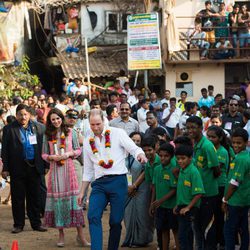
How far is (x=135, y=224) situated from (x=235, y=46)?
53.2 feet

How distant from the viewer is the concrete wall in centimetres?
2602

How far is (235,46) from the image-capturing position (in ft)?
82.2

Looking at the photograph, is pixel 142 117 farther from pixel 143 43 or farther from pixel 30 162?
pixel 30 162

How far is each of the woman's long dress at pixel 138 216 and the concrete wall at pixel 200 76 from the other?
1639 cm

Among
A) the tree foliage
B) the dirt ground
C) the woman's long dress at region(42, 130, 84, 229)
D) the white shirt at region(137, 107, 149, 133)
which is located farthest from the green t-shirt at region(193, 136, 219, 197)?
the tree foliage

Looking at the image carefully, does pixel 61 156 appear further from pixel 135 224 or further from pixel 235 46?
pixel 235 46

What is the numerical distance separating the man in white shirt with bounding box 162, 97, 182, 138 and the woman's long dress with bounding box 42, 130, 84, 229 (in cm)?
817

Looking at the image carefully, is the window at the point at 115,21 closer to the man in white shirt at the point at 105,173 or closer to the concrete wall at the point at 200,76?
the concrete wall at the point at 200,76

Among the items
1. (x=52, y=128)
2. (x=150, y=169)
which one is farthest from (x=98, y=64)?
(x=150, y=169)

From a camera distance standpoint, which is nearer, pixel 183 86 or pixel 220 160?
pixel 220 160

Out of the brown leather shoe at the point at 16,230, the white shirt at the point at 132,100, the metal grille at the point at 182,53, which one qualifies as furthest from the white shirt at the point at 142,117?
the metal grille at the point at 182,53

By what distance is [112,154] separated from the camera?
8555mm

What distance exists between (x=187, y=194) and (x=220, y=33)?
57.1ft

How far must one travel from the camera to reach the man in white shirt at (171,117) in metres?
18.0
